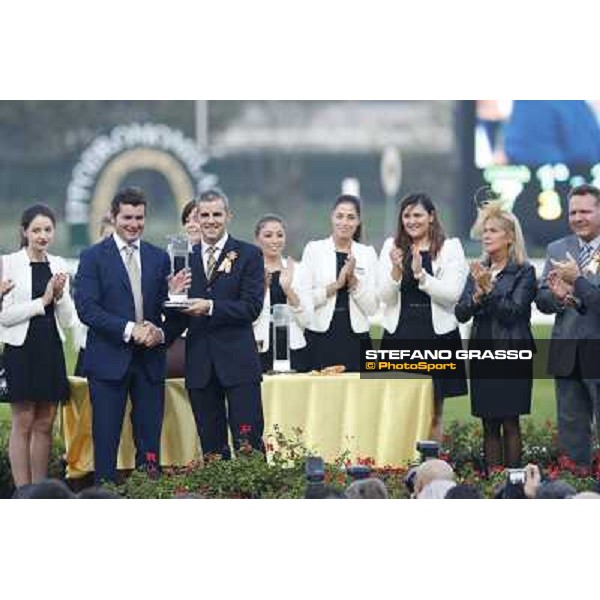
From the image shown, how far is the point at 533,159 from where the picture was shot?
14.5m

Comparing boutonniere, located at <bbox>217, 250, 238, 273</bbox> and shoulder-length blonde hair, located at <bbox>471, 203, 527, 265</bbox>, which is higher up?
shoulder-length blonde hair, located at <bbox>471, 203, 527, 265</bbox>

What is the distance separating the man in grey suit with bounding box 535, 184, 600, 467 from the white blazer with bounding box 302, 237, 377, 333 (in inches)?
38.3

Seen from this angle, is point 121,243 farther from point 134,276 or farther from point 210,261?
point 210,261

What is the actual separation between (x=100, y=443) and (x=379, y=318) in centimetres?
177

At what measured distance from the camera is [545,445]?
15375mm

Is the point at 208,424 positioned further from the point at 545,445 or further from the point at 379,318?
the point at 545,445

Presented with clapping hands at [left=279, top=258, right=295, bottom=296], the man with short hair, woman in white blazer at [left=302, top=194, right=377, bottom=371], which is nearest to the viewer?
the man with short hair

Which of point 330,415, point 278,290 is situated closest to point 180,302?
point 278,290

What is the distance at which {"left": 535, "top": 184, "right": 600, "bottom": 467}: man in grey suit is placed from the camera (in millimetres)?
14398

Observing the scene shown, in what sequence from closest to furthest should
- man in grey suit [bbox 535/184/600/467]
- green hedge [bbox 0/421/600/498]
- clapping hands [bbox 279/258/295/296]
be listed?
green hedge [bbox 0/421/600/498]
man in grey suit [bbox 535/184/600/467]
clapping hands [bbox 279/258/295/296]

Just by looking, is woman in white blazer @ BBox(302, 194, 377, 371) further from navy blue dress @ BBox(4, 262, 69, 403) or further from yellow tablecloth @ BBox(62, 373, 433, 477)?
navy blue dress @ BBox(4, 262, 69, 403)

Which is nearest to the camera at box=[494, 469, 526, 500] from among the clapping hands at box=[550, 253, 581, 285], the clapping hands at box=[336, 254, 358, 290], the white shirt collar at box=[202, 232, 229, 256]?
the clapping hands at box=[550, 253, 581, 285]

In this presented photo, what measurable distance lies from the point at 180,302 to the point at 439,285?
4.94ft

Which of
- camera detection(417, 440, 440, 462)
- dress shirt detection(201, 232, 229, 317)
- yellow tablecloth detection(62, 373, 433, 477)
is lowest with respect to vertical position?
camera detection(417, 440, 440, 462)
